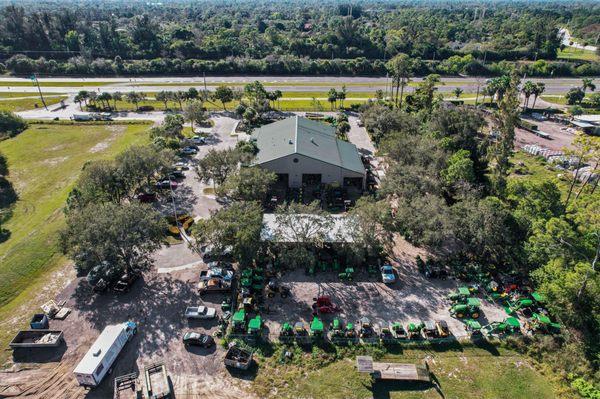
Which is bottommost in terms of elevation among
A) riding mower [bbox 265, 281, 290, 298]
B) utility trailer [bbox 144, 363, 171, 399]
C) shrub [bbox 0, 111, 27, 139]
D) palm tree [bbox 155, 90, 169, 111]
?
utility trailer [bbox 144, 363, 171, 399]

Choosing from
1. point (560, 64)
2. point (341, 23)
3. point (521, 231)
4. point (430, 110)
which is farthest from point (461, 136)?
point (341, 23)

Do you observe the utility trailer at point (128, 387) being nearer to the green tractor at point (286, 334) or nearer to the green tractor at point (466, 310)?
the green tractor at point (286, 334)

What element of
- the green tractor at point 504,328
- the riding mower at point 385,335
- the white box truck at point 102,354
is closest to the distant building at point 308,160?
the riding mower at point 385,335

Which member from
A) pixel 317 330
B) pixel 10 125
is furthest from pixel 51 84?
pixel 317 330

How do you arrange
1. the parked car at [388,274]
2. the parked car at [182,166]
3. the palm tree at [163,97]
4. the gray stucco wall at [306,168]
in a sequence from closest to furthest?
1. the parked car at [388,274]
2. the gray stucco wall at [306,168]
3. the parked car at [182,166]
4. the palm tree at [163,97]

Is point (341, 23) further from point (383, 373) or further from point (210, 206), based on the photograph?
point (383, 373)

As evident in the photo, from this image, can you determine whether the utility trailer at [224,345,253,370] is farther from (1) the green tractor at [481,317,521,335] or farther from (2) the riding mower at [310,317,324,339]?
(1) the green tractor at [481,317,521,335]

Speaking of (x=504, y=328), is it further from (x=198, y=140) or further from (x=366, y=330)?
(x=198, y=140)

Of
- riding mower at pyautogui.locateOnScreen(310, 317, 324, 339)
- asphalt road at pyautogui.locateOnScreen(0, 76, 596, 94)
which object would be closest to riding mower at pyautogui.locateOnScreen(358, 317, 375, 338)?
riding mower at pyautogui.locateOnScreen(310, 317, 324, 339)
